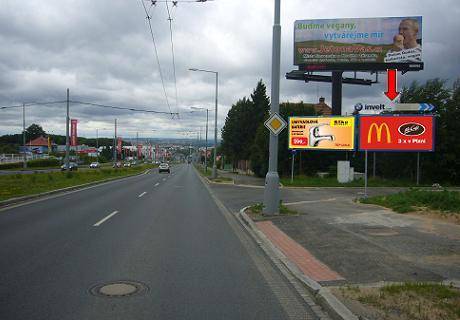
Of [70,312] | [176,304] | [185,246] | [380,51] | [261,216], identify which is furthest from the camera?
[380,51]

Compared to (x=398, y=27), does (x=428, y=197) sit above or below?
below

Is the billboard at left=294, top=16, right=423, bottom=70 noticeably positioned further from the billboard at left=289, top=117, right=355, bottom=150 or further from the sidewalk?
the sidewalk

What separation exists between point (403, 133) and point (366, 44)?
10032 millimetres

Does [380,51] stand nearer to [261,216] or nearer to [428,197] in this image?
[428,197]

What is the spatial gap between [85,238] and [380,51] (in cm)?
3269

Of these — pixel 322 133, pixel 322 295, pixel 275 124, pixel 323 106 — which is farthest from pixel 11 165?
pixel 322 295

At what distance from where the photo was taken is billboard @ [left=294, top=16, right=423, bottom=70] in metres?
37.2

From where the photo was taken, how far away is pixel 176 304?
5582 mm

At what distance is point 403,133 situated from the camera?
3052cm

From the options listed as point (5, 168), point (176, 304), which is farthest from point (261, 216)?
point (5, 168)

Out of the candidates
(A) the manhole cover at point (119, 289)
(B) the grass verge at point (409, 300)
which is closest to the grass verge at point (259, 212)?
(A) the manhole cover at point (119, 289)

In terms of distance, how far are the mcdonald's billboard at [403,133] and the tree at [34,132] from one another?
142m

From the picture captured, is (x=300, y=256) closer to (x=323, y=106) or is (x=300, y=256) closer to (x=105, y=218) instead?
(x=105, y=218)

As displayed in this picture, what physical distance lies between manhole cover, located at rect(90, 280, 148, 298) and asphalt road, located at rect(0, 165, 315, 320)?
0.31ft
